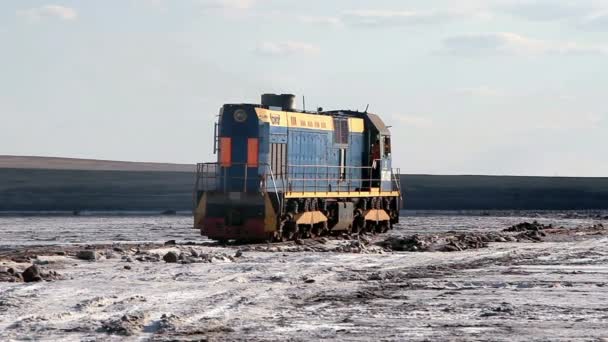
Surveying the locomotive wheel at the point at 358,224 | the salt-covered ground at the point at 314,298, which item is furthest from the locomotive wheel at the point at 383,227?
the salt-covered ground at the point at 314,298

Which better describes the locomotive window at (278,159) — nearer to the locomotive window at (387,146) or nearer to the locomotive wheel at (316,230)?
the locomotive wheel at (316,230)

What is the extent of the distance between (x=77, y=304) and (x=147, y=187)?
57017 mm

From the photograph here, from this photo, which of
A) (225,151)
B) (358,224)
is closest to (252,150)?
(225,151)

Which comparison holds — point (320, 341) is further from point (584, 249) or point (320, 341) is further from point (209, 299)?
point (584, 249)

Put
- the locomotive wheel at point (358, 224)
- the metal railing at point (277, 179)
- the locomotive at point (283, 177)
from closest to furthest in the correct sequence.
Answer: the locomotive at point (283, 177) → the metal railing at point (277, 179) → the locomotive wheel at point (358, 224)

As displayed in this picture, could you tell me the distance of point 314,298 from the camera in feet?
60.6

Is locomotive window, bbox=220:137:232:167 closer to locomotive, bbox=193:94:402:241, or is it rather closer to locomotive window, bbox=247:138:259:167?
locomotive, bbox=193:94:402:241

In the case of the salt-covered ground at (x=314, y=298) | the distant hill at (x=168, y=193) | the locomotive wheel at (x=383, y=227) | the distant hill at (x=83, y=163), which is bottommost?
the salt-covered ground at (x=314, y=298)

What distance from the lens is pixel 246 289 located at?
19344 mm

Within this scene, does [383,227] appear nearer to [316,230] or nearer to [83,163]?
[316,230]

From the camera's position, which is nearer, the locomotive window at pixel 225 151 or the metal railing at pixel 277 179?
the metal railing at pixel 277 179

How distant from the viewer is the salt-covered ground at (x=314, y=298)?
49.1 ft

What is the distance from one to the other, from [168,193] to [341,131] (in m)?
34.3

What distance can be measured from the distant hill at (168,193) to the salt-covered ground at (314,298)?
121ft
